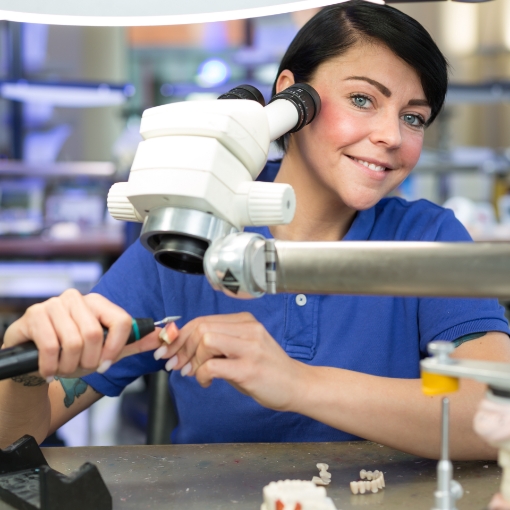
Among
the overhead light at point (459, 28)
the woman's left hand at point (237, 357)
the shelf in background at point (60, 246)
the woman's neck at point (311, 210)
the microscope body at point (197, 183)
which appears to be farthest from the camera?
the overhead light at point (459, 28)

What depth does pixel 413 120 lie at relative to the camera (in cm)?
121

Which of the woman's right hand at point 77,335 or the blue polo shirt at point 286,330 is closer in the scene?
the woman's right hand at point 77,335

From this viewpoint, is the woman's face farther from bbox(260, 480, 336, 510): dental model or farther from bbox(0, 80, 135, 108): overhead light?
bbox(0, 80, 135, 108): overhead light

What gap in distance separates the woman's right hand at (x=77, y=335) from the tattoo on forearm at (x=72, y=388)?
396 mm

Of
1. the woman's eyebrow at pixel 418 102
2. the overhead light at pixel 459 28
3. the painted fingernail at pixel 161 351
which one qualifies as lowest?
the painted fingernail at pixel 161 351

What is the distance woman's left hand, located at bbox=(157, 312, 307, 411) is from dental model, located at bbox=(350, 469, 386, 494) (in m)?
0.13

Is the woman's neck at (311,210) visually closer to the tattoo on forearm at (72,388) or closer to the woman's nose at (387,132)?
the woman's nose at (387,132)

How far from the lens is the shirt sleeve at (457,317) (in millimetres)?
1075

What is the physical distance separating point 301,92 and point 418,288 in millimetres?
427

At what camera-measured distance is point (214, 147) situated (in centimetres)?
70

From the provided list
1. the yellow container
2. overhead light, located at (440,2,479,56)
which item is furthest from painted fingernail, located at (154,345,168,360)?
overhead light, located at (440,2,479,56)

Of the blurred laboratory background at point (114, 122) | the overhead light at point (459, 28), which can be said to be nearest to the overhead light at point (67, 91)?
the blurred laboratory background at point (114, 122)

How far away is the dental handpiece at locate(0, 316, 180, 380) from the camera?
0.72 metres

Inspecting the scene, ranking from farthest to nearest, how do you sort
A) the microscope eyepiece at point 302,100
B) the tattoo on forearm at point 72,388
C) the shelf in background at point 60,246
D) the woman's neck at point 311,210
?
the shelf in background at point 60,246 < the woman's neck at point 311,210 < the tattoo on forearm at point 72,388 < the microscope eyepiece at point 302,100
